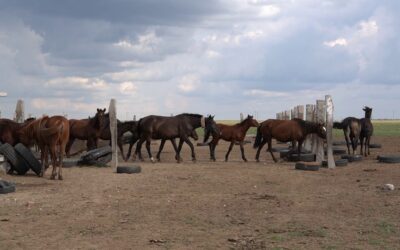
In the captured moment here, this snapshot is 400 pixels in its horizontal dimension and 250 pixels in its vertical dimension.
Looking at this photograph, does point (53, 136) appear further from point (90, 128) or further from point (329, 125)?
point (329, 125)

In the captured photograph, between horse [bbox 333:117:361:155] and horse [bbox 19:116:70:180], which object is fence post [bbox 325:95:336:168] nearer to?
horse [bbox 333:117:361:155]

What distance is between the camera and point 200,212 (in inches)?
397

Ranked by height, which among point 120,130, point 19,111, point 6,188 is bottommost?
point 6,188

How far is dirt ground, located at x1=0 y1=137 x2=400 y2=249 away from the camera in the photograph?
7.88 m

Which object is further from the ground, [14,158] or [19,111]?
[19,111]

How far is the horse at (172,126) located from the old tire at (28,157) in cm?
764

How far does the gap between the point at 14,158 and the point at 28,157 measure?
384 millimetres

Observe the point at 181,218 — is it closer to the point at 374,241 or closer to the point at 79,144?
the point at 374,241

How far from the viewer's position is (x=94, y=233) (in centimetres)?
834

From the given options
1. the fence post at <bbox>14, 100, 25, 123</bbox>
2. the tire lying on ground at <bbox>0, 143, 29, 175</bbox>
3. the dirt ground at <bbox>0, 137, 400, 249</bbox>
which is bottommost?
the dirt ground at <bbox>0, 137, 400, 249</bbox>

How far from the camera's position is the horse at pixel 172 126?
23.6 metres

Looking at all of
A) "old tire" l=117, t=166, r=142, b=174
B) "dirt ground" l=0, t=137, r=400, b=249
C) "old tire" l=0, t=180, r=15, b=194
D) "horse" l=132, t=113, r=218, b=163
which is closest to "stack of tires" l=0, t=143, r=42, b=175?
"dirt ground" l=0, t=137, r=400, b=249

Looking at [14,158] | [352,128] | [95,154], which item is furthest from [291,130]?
[14,158]

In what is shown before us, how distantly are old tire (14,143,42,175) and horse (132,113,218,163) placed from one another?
A: 7640 mm
